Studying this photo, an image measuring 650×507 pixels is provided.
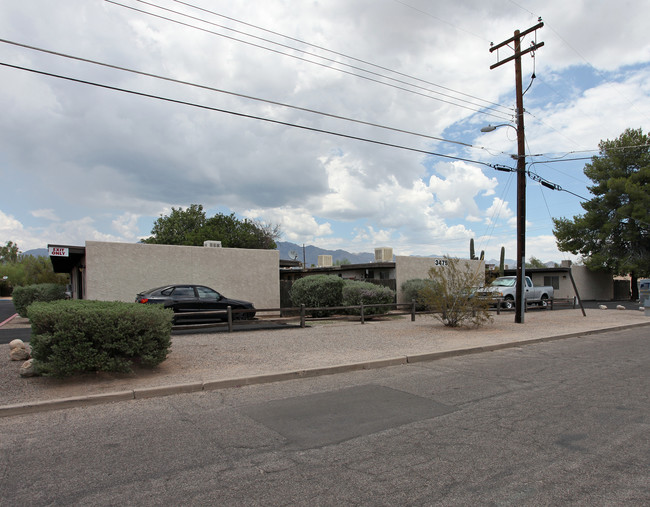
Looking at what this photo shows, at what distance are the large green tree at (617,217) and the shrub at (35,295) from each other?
39.2 metres

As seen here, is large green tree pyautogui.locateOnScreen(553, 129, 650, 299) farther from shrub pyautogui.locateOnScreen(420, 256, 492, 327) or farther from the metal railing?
shrub pyautogui.locateOnScreen(420, 256, 492, 327)

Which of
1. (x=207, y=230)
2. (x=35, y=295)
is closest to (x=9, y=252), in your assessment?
(x=207, y=230)

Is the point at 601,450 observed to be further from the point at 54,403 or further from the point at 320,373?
the point at 54,403

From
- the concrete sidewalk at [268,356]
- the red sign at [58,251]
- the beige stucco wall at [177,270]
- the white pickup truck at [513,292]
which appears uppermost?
the red sign at [58,251]

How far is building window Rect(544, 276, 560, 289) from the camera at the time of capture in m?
37.2

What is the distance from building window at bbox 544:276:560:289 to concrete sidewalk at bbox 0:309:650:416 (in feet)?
75.2

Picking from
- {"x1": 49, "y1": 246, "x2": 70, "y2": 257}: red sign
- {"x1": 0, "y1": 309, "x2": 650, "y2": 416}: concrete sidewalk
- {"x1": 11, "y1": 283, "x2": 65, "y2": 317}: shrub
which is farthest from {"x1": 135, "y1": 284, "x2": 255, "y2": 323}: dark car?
{"x1": 11, "y1": 283, "x2": 65, "y2": 317}: shrub

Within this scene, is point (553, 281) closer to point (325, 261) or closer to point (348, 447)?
point (325, 261)

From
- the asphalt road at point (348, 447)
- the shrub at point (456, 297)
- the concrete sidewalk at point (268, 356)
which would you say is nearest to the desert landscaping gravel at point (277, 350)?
the concrete sidewalk at point (268, 356)

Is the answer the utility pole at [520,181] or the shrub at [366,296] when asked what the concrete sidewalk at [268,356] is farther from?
the shrub at [366,296]

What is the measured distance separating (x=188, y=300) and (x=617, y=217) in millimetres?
37144

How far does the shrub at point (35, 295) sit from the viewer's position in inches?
718

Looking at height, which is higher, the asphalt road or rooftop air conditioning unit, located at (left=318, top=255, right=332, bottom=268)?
rooftop air conditioning unit, located at (left=318, top=255, right=332, bottom=268)

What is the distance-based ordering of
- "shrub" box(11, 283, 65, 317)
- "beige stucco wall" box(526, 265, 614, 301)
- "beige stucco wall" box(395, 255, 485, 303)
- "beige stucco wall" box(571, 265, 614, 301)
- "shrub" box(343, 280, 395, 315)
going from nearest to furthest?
"shrub" box(343, 280, 395, 315)
"shrub" box(11, 283, 65, 317)
"beige stucco wall" box(395, 255, 485, 303)
"beige stucco wall" box(526, 265, 614, 301)
"beige stucco wall" box(571, 265, 614, 301)
